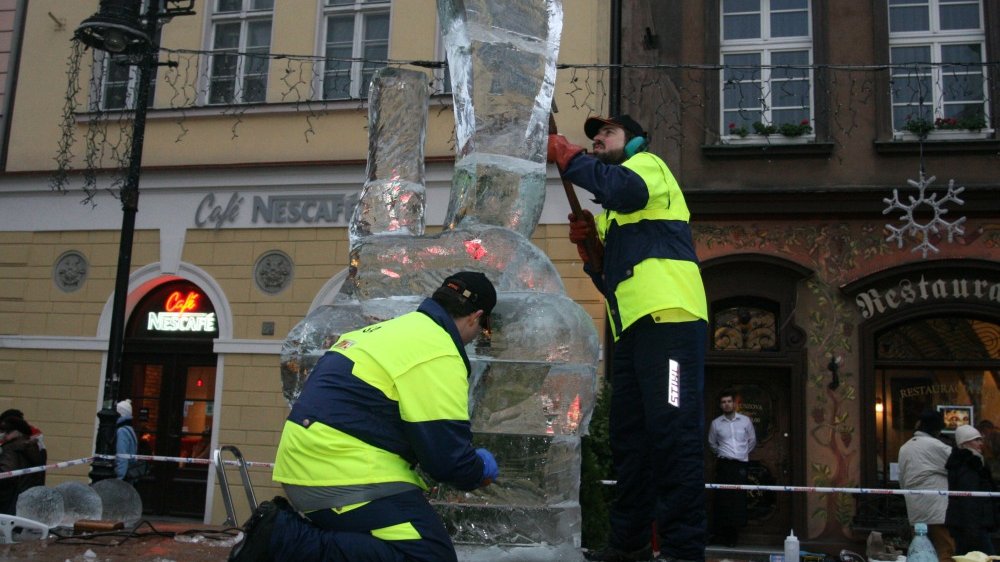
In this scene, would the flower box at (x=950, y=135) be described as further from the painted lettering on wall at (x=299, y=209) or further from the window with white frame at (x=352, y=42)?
the painted lettering on wall at (x=299, y=209)

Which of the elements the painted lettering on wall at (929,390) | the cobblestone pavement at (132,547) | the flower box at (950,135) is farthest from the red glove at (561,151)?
the painted lettering on wall at (929,390)

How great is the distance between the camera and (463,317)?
309cm

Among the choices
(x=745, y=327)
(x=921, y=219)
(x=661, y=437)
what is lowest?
(x=661, y=437)

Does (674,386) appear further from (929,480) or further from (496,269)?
(929,480)

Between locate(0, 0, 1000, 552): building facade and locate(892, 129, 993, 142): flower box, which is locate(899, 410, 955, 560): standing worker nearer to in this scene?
locate(0, 0, 1000, 552): building facade

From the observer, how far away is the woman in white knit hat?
8.05m

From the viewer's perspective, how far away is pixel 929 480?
852 cm

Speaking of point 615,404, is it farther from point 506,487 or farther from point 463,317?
point 463,317

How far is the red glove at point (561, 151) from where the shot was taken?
13.0ft

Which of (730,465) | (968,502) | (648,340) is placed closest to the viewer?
(648,340)

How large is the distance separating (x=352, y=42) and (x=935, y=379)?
26.3ft

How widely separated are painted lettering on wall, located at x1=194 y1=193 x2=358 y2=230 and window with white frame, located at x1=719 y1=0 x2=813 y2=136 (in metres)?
4.65

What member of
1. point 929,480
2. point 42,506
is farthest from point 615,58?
point 42,506

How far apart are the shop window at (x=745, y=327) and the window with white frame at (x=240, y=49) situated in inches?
250
